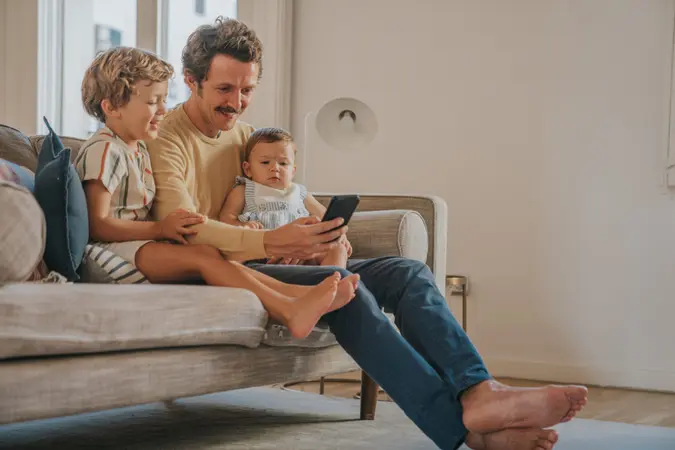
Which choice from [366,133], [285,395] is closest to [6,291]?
[285,395]

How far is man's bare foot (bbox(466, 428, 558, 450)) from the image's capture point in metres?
1.71

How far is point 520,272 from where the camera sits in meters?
3.62

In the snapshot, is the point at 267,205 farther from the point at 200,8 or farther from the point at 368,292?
the point at 200,8

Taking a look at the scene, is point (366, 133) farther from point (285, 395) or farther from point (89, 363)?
point (89, 363)

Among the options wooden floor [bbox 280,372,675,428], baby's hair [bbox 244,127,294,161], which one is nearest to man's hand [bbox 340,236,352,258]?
baby's hair [bbox 244,127,294,161]

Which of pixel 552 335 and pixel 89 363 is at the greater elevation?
pixel 89 363

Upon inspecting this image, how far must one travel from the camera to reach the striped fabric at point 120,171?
6.45ft

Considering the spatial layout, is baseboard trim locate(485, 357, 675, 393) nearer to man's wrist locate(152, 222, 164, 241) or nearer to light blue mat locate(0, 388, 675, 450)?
light blue mat locate(0, 388, 675, 450)

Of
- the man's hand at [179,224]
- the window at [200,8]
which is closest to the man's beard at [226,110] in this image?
the man's hand at [179,224]

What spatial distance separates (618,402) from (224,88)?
1764 mm

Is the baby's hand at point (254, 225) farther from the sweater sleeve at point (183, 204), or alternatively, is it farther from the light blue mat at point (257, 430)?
the light blue mat at point (257, 430)

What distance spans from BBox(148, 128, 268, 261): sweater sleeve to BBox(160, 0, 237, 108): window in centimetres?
206

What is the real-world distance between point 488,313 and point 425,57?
1.07 meters

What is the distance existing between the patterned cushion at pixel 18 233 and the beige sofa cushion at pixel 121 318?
0.03 m
